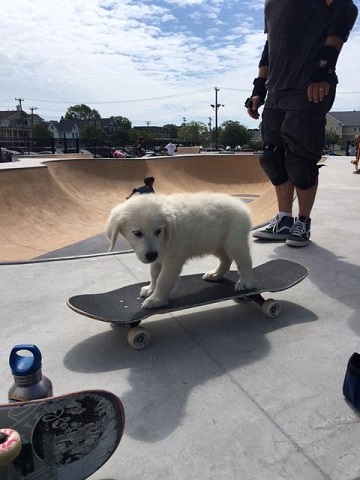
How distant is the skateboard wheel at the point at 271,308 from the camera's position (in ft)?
9.21

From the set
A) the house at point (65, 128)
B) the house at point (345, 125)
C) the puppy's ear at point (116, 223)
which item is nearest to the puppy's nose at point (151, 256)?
the puppy's ear at point (116, 223)

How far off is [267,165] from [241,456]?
365 centimetres

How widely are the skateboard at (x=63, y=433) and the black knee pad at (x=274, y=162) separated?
3743mm

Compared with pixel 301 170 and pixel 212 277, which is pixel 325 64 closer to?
pixel 301 170

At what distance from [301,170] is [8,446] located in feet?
12.6

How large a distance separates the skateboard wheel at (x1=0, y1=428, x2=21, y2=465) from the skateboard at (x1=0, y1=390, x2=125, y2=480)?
12 cm

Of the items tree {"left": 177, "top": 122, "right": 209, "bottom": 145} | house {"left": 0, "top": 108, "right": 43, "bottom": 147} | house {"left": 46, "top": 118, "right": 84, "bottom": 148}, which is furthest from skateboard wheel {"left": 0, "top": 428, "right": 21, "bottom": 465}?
house {"left": 46, "top": 118, "right": 84, "bottom": 148}

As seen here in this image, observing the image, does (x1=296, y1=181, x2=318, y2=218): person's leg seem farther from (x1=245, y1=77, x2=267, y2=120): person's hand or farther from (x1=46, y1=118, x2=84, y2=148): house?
(x1=46, y1=118, x2=84, y2=148): house

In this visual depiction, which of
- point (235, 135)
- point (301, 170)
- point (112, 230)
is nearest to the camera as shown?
point (112, 230)

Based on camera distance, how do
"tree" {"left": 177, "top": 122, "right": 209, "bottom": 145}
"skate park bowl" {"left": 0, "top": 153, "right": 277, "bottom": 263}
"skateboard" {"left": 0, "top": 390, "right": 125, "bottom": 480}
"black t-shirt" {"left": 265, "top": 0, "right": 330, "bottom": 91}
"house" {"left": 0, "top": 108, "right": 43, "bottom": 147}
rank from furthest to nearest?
"house" {"left": 0, "top": 108, "right": 43, "bottom": 147} → "tree" {"left": 177, "top": 122, "right": 209, "bottom": 145} → "skate park bowl" {"left": 0, "top": 153, "right": 277, "bottom": 263} → "black t-shirt" {"left": 265, "top": 0, "right": 330, "bottom": 91} → "skateboard" {"left": 0, "top": 390, "right": 125, "bottom": 480}

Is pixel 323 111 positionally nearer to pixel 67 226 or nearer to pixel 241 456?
pixel 241 456

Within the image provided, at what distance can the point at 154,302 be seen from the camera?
2623 millimetres

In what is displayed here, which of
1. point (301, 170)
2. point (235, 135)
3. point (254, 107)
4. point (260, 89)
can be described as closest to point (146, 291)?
point (301, 170)

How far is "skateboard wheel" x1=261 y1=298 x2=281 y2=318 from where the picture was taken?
9.21 feet
